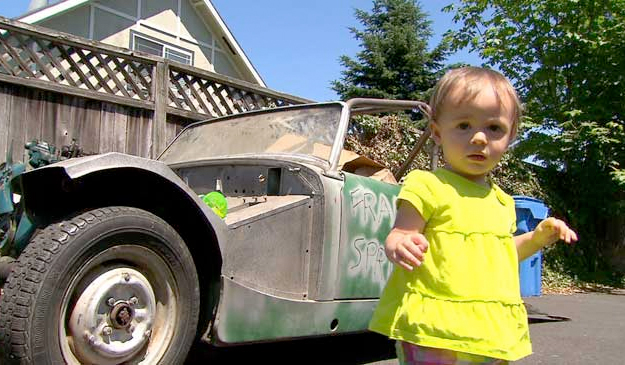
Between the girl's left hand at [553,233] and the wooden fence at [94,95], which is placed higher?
the wooden fence at [94,95]

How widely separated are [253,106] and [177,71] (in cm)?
120

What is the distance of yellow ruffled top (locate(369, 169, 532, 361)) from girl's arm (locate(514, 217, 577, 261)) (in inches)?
4.0

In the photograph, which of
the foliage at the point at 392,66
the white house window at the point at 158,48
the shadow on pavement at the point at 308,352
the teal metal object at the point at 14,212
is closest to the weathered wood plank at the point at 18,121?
the teal metal object at the point at 14,212

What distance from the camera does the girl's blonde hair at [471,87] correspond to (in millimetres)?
1756

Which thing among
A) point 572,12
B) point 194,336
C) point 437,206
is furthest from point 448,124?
point 572,12

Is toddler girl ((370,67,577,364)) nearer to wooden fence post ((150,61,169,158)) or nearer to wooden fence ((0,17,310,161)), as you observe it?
wooden fence ((0,17,310,161))

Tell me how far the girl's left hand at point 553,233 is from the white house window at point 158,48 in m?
13.4

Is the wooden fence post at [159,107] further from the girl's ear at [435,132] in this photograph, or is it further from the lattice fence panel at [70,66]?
the girl's ear at [435,132]

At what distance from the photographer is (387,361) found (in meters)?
3.88

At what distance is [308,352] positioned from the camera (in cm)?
407

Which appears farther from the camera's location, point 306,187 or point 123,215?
point 306,187

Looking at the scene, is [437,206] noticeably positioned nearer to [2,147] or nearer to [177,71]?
[2,147]

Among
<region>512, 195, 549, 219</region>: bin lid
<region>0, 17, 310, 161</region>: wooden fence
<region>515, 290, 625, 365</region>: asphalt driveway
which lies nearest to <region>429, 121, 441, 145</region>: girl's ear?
<region>515, 290, 625, 365</region>: asphalt driveway

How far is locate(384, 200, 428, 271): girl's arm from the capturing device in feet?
5.16
